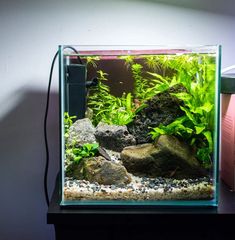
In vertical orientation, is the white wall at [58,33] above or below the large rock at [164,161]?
above

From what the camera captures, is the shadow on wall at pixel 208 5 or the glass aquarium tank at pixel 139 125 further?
the shadow on wall at pixel 208 5

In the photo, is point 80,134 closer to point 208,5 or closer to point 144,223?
point 144,223

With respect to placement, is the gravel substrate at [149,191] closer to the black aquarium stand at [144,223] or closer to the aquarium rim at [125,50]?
the black aquarium stand at [144,223]

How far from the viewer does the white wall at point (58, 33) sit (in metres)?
1.35

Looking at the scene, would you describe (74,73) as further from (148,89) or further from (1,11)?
(1,11)

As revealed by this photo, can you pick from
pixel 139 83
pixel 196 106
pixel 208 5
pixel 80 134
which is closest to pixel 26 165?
pixel 80 134

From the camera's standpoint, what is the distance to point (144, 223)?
93 centimetres

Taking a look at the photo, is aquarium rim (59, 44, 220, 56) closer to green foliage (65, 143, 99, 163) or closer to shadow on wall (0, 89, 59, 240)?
green foliage (65, 143, 99, 163)

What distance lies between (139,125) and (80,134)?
157mm

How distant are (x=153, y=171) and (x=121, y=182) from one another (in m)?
0.09

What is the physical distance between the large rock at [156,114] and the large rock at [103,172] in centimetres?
10

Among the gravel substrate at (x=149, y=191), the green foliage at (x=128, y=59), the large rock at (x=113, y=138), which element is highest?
the green foliage at (x=128, y=59)

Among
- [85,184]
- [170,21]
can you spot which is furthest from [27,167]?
[170,21]

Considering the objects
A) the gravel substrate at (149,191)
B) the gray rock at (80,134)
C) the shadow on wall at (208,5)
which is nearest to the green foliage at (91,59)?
the gray rock at (80,134)
